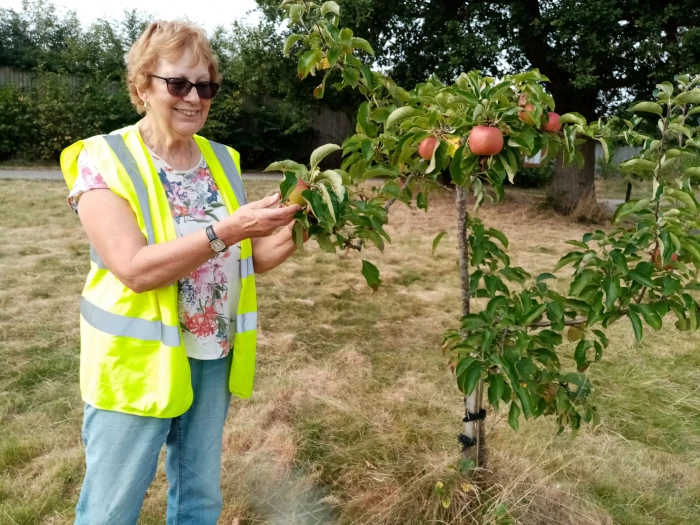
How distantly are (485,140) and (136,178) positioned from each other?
0.77 meters

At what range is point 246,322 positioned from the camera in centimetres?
148

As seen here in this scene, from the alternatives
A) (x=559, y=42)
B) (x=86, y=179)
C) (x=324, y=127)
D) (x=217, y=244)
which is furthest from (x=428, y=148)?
(x=324, y=127)

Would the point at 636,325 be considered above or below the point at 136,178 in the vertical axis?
below

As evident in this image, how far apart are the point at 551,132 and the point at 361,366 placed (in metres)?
2.05

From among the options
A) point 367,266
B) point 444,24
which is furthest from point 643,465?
point 444,24

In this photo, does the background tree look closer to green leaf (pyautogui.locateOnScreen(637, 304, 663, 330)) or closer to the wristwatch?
green leaf (pyautogui.locateOnScreen(637, 304, 663, 330))

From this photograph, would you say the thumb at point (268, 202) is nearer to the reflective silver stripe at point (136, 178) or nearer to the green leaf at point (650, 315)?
the reflective silver stripe at point (136, 178)

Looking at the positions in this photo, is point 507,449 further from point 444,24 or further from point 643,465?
point 444,24

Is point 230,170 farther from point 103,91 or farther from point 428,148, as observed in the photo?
point 103,91

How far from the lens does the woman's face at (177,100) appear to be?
1331mm

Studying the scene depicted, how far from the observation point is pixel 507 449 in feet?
7.32

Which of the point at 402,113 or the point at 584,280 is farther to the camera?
the point at 584,280

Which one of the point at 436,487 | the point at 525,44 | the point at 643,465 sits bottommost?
the point at 643,465

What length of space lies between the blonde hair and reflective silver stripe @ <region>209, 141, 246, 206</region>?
23 cm
